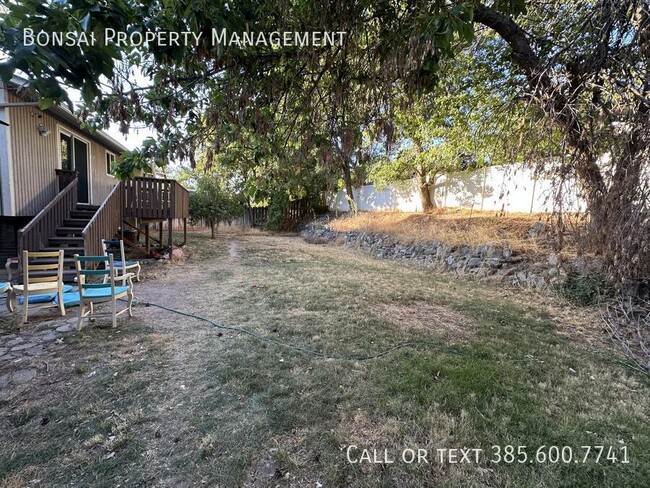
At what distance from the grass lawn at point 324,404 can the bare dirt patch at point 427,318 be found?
1.5 inches

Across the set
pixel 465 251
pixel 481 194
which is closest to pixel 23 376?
pixel 465 251

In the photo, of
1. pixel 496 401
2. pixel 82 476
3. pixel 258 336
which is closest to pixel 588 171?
pixel 496 401

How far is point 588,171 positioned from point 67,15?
5063mm

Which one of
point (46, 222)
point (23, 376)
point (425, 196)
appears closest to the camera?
point (23, 376)

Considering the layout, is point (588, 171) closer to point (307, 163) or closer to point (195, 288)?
point (307, 163)

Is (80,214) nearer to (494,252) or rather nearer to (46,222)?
(46,222)

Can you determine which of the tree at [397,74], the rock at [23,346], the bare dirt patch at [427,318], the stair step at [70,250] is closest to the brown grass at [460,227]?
the tree at [397,74]

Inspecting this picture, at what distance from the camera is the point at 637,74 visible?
10.5ft

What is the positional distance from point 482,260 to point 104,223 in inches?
337

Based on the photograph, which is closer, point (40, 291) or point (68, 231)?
point (40, 291)

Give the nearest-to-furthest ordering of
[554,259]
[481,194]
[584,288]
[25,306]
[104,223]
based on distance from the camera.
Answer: [25,306]
[584,288]
[554,259]
[104,223]
[481,194]

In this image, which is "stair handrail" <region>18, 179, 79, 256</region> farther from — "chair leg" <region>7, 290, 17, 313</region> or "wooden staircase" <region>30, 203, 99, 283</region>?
"chair leg" <region>7, 290, 17, 313</region>

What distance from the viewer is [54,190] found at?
721 centimetres

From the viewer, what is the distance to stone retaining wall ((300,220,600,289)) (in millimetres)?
5383
